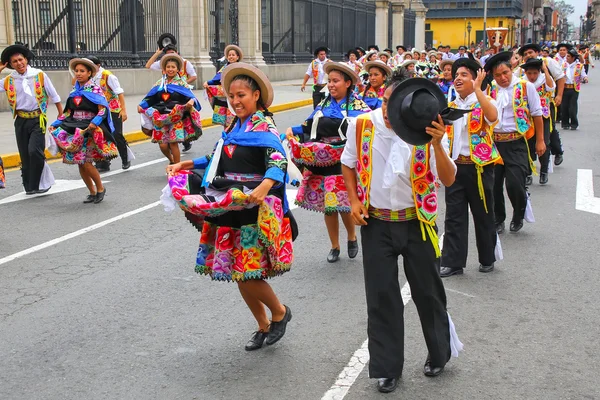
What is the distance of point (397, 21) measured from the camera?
5425cm

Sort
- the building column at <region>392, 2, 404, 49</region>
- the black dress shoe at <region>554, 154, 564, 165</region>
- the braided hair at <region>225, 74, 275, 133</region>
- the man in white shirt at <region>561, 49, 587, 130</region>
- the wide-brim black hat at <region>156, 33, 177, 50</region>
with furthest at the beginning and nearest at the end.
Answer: the building column at <region>392, 2, 404, 49</region> < the man in white shirt at <region>561, 49, 587, 130</region> < the wide-brim black hat at <region>156, 33, 177, 50</region> < the black dress shoe at <region>554, 154, 564, 165</region> < the braided hair at <region>225, 74, 275, 133</region>

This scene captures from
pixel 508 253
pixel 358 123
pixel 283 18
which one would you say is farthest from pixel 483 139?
pixel 283 18

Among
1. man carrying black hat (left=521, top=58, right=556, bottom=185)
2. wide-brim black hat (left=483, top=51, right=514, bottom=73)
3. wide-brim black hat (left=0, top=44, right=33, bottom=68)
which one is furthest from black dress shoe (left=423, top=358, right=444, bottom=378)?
wide-brim black hat (left=0, top=44, right=33, bottom=68)

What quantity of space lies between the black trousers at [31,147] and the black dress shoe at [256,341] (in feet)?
20.0

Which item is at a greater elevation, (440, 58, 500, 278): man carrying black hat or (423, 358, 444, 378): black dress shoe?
(440, 58, 500, 278): man carrying black hat

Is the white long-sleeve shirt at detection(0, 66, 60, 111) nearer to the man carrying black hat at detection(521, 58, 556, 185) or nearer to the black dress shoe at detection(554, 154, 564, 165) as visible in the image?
the man carrying black hat at detection(521, 58, 556, 185)

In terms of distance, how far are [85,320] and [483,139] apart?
11.8ft

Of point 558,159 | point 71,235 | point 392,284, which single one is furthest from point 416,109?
point 558,159

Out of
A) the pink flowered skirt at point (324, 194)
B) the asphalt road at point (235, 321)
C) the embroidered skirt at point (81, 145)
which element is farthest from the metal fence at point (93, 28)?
the pink flowered skirt at point (324, 194)

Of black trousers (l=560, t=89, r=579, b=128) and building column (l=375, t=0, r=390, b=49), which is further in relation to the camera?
building column (l=375, t=0, r=390, b=49)

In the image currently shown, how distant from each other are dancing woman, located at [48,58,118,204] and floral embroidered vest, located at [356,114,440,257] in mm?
6060

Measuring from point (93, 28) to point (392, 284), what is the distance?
67.3ft

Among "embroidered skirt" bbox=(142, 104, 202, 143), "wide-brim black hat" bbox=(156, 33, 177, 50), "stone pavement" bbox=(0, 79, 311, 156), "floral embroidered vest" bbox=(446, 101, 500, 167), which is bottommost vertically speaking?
"stone pavement" bbox=(0, 79, 311, 156)

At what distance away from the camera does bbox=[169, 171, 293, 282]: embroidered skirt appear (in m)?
4.79
